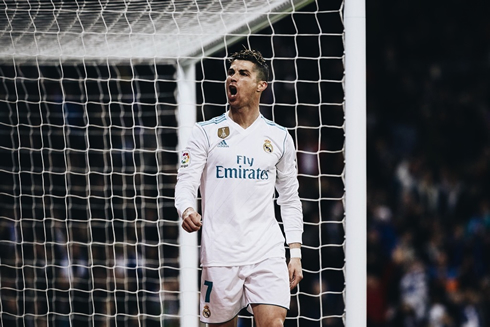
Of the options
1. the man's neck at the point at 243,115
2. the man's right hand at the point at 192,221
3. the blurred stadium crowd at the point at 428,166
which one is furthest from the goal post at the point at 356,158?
the blurred stadium crowd at the point at 428,166

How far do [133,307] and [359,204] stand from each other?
4.11 m

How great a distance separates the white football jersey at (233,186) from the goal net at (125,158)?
98 centimetres

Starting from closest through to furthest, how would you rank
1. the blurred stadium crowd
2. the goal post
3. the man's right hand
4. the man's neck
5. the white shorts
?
the man's right hand, the white shorts, the man's neck, the goal post, the blurred stadium crowd

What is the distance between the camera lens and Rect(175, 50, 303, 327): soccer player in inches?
122

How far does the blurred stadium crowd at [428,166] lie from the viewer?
6.84 m

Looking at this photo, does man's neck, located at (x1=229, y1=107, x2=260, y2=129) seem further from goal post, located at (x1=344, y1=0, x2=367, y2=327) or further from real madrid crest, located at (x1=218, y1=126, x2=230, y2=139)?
goal post, located at (x1=344, y1=0, x2=367, y2=327)

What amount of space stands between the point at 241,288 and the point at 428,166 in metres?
5.12

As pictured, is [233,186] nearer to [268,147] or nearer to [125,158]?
[268,147]

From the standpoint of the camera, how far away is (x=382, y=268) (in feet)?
23.3

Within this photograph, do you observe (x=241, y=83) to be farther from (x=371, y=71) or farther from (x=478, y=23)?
(x=478, y=23)

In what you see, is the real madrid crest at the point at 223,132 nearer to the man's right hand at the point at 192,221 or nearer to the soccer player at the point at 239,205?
the soccer player at the point at 239,205

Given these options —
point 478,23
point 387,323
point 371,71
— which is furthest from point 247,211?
point 478,23

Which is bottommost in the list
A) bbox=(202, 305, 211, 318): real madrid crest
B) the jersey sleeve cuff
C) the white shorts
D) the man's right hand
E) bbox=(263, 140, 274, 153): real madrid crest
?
bbox=(202, 305, 211, 318): real madrid crest

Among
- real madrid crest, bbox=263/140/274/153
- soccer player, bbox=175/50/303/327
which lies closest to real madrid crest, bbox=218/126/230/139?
soccer player, bbox=175/50/303/327
